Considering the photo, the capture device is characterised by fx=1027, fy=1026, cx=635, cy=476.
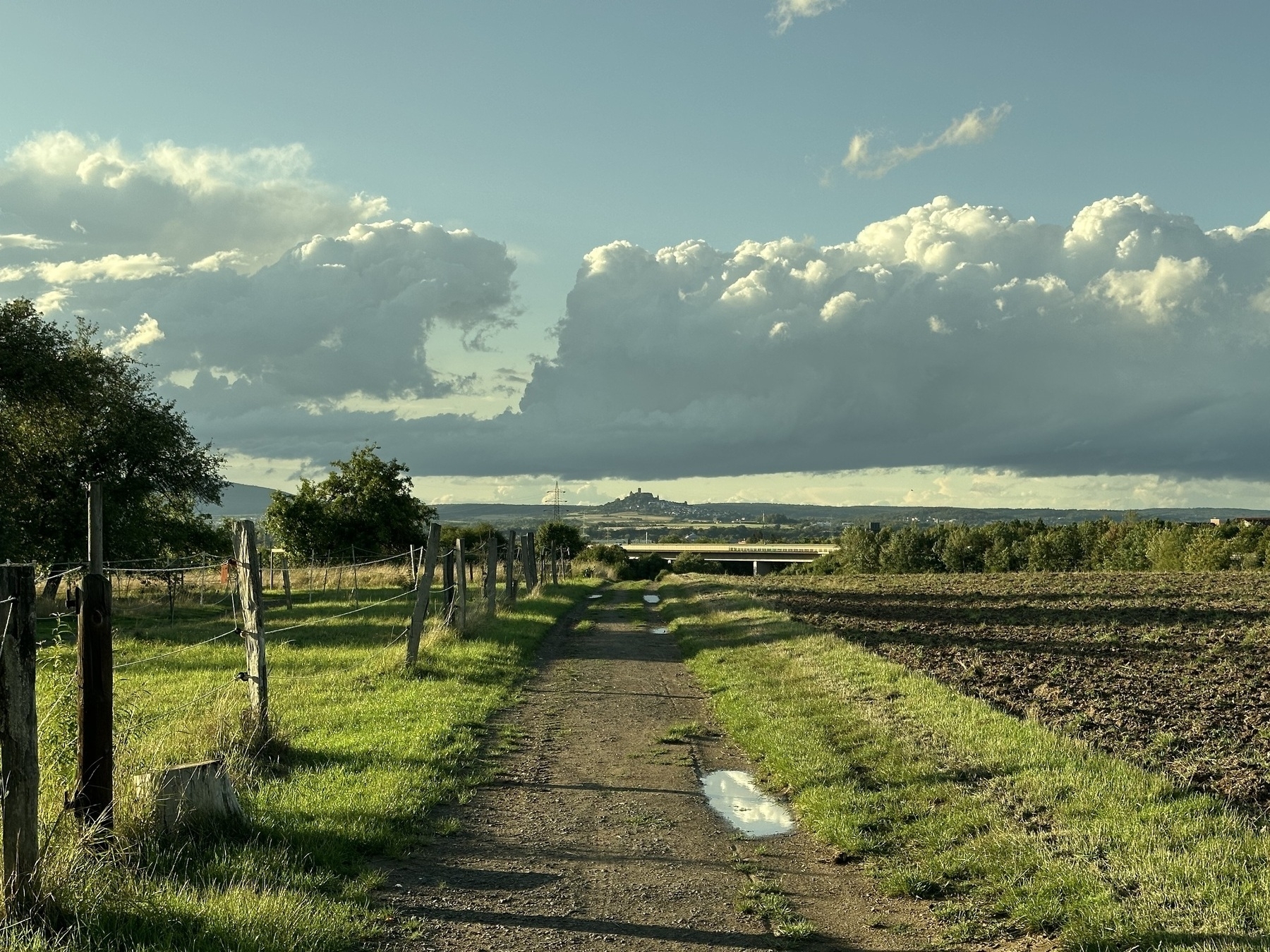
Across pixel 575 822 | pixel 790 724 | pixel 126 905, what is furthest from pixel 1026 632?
pixel 126 905

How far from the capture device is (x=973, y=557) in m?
106

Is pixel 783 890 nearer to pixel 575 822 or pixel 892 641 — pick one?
pixel 575 822

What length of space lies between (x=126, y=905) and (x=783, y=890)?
3.95 metres

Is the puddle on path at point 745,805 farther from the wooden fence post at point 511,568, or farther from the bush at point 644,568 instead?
the bush at point 644,568

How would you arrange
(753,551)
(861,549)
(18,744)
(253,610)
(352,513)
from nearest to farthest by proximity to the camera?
(18,744) → (253,610) → (352,513) → (861,549) → (753,551)

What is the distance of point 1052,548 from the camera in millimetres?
91875

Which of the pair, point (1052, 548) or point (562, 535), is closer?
point (1052, 548)

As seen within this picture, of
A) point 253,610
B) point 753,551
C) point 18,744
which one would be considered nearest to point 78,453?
point 253,610

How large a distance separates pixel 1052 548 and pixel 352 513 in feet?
206

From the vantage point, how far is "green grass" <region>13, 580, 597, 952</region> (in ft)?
18.1

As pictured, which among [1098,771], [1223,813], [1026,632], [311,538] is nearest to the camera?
[1223,813]

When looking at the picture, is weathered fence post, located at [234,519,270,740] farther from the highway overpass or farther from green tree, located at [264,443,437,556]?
the highway overpass

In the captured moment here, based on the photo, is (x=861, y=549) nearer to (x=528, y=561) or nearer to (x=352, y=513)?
(x=352, y=513)

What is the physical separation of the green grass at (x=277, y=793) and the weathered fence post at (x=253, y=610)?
0.90 ft
